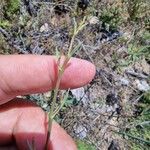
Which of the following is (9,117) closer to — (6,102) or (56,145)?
(6,102)

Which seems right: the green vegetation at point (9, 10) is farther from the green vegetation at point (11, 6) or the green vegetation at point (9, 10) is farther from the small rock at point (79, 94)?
the small rock at point (79, 94)

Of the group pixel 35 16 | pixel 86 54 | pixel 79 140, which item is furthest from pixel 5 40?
pixel 79 140

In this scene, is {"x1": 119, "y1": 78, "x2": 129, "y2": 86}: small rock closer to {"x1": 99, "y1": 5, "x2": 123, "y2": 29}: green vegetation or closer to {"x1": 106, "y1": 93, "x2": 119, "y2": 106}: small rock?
{"x1": 106, "y1": 93, "x2": 119, "y2": 106}: small rock

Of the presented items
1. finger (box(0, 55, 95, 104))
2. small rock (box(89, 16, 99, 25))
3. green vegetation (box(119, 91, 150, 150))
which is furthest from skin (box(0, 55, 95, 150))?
small rock (box(89, 16, 99, 25))

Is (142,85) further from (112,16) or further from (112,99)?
(112,16)

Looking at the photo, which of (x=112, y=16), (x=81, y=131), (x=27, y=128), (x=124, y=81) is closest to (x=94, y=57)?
(x=124, y=81)

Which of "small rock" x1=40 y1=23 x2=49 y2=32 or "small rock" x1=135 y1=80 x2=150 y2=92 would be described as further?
"small rock" x1=40 y1=23 x2=49 y2=32

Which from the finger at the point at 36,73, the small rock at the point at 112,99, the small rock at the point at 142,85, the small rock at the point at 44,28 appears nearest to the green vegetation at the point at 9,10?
the small rock at the point at 44,28
